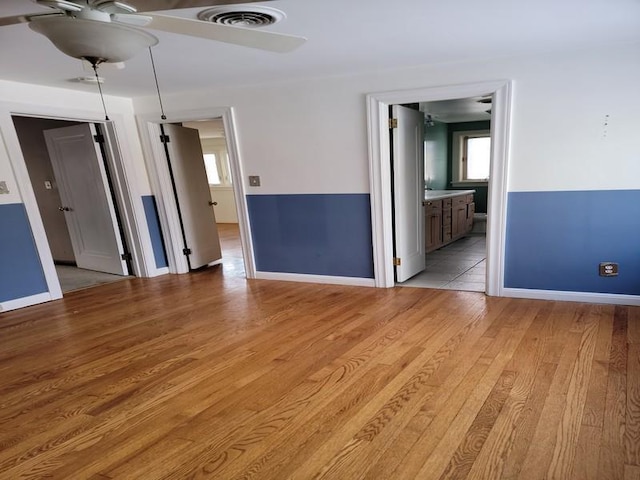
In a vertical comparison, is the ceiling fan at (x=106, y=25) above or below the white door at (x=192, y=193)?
above

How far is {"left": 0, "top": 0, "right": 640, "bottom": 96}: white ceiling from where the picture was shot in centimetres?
192

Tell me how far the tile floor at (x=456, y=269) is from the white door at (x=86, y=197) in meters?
3.63

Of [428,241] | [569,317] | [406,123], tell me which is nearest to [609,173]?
[569,317]

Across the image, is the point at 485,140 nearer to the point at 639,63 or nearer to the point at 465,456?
the point at 639,63

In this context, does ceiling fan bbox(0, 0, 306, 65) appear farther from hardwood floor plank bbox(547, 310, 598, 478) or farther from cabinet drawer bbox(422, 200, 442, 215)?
cabinet drawer bbox(422, 200, 442, 215)

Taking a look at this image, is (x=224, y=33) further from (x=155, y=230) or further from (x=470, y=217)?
(x=470, y=217)

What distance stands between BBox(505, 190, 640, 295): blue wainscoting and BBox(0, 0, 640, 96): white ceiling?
115 centimetres

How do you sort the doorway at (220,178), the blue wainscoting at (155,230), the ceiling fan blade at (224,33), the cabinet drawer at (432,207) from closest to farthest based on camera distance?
1. the ceiling fan blade at (224,33)
2. the blue wainscoting at (155,230)
3. the cabinet drawer at (432,207)
4. the doorway at (220,178)

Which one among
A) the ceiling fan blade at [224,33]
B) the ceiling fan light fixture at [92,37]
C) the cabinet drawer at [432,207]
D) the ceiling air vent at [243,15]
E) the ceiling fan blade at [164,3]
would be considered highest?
the ceiling air vent at [243,15]

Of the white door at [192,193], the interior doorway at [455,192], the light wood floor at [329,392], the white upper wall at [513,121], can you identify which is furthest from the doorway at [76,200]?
the interior doorway at [455,192]

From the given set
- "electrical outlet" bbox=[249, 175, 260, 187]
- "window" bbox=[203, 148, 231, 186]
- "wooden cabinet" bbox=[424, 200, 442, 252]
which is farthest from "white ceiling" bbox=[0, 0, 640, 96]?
"window" bbox=[203, 148, 231, 186]

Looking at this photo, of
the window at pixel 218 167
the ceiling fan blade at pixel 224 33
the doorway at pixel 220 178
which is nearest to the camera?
the ceiling fan blade at pixel 224 33

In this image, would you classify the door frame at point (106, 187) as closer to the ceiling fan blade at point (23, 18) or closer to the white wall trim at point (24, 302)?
the white wall trim at point (24, 302)

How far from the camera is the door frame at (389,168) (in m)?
2.92
